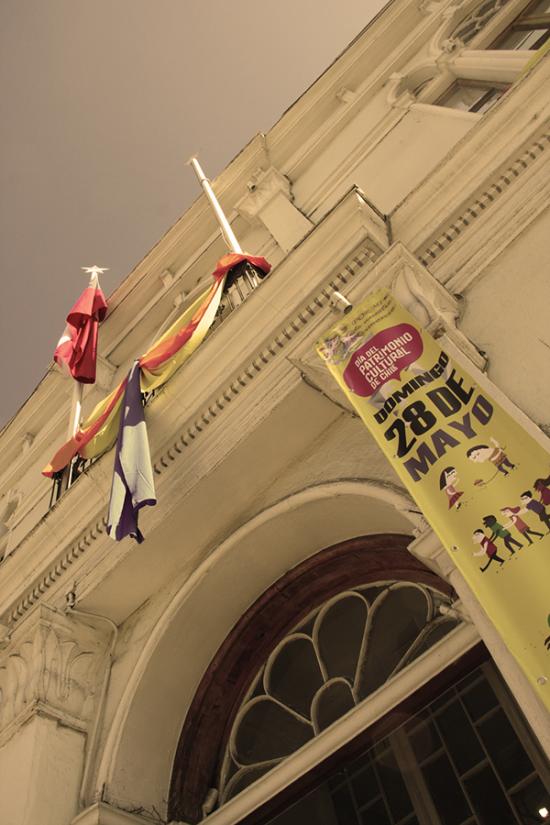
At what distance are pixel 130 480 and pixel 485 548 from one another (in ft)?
8.51

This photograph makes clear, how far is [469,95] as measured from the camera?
7.54m

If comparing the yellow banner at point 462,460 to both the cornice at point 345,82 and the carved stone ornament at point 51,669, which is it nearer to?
the carved stone ornament at point 51,669

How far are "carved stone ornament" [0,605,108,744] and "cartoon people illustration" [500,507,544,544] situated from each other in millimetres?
3417

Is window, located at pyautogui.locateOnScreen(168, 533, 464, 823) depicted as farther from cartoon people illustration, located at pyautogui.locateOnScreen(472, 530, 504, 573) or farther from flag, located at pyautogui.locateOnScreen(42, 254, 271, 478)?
flag, located at pyautogui.locateOnScreen(42, 254, 271, 478)

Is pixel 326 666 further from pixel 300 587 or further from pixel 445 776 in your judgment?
pixel 445 776

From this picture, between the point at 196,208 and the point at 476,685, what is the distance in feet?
22.4

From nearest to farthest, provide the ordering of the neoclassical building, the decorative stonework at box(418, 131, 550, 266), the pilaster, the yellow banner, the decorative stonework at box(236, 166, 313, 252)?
the yellow banner < the neoclassical building < the decorative stonework at box(418, 131, 550, 266) < the pilaster < the decorative stonework at box(236, 166, 313, 252)

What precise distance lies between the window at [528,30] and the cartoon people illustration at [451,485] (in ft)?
17.2

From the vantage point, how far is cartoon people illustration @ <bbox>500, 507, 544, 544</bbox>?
2730 millimetres

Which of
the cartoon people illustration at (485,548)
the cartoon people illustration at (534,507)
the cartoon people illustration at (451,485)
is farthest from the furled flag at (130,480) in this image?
the cartoon people illustration at (534,507)

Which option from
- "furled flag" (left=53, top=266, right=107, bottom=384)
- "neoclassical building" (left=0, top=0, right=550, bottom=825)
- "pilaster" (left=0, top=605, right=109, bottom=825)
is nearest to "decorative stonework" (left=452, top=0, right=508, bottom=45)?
"neoclassical building" (left=0, top=0, right=550, bottom=825)

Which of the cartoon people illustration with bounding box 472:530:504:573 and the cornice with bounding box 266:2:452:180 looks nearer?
the cartoon people illustration with bounding box 472:530:504:573

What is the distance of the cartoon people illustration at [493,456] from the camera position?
2992mm

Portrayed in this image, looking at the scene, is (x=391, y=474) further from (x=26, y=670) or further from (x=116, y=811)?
(x=26, y=670)
